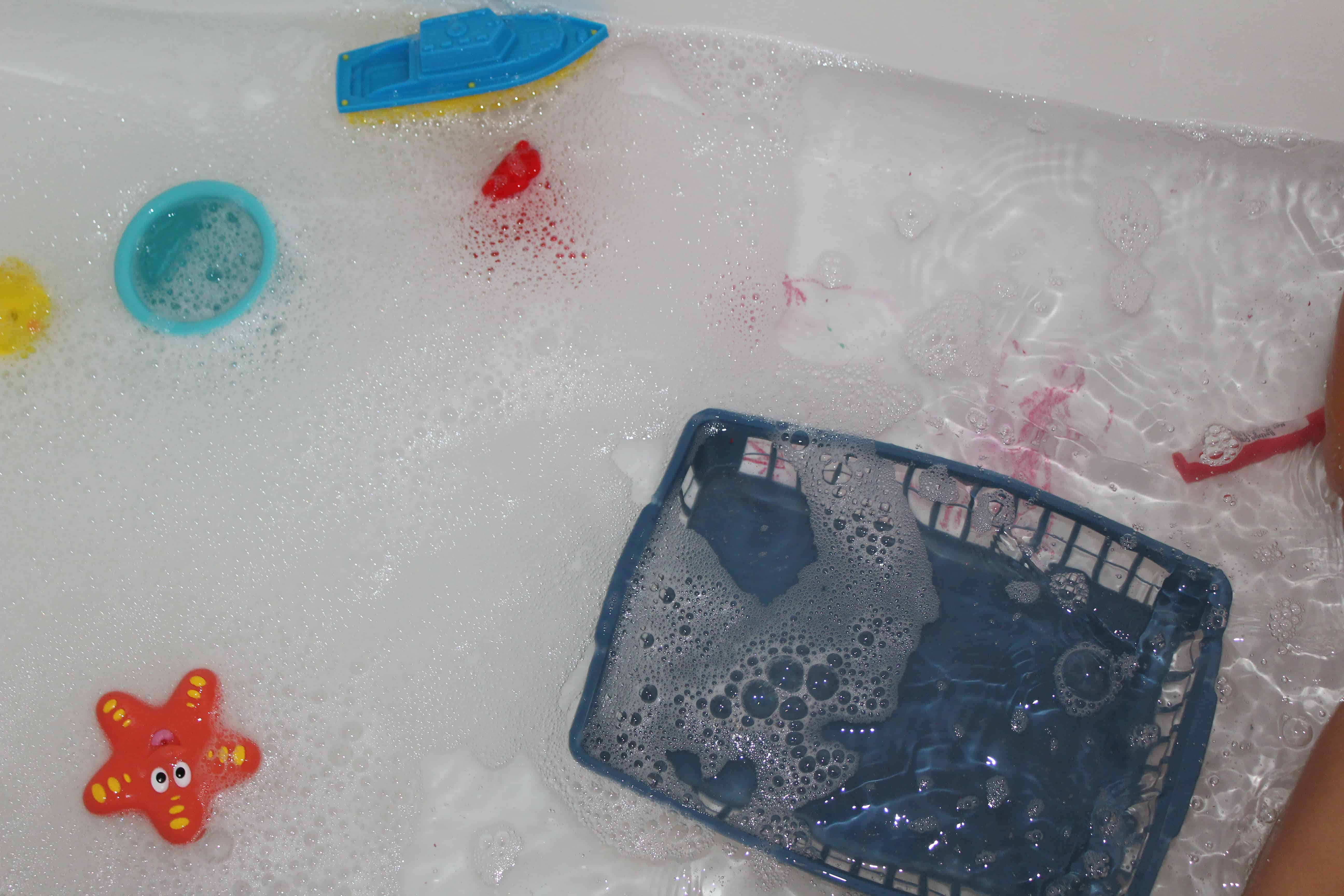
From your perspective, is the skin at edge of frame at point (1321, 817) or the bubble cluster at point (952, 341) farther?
the bubble cluster at point (952, 341)

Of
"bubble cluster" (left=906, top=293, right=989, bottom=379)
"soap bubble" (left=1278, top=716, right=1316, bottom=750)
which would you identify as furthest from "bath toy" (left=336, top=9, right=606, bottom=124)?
"soap bubble" (left=1278, top=716, right=1316, bottom=750)

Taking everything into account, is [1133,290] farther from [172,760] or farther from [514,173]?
[172,760]

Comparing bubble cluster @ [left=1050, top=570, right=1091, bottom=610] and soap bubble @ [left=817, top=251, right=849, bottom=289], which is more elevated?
soap bubble @ [left=817, top=251, right=849, bottom=289]

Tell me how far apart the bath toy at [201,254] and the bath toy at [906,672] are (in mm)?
569

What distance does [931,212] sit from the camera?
1.15 meters

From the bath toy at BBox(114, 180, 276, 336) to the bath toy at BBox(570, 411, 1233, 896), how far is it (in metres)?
0.57

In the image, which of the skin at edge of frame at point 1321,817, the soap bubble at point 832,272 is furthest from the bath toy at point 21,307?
the skin at edge of frame at point 1321,817

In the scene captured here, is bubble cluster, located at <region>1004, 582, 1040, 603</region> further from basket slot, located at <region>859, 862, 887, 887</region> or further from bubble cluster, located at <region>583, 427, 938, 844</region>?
basket slot, located at <region>859, 862, 887, 887</region>

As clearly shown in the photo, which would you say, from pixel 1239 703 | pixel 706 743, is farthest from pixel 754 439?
pixel 1239 703

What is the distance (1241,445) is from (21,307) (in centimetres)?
149

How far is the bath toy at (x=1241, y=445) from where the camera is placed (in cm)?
108

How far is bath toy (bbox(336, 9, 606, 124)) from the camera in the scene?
41.3 inches

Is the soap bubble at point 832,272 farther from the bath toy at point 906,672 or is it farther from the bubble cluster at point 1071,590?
the bubble cluster at point 1071,590

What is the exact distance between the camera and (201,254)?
3.62 ft
